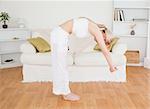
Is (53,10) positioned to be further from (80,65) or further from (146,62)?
(146,62)

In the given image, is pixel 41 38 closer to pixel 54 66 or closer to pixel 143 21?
pixel 54 66

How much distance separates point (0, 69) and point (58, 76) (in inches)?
94.2

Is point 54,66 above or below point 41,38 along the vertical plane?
below

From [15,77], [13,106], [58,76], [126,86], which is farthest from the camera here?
[15,77]

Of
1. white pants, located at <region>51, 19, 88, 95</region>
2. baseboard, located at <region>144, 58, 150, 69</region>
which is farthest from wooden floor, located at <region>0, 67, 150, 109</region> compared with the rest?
baseboard, located at <region>144, 58, 150, 69</region>

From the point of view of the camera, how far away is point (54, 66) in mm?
3658

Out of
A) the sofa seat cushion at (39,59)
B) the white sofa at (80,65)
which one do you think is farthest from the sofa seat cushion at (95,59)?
the sofa seat cushion at (39,59)

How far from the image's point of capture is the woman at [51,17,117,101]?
3.47 meters

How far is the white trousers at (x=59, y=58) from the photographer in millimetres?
3561

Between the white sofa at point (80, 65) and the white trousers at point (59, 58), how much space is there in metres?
0.79

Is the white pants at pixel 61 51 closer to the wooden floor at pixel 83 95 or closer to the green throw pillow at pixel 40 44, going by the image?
the wooden floor at pixel 83 95

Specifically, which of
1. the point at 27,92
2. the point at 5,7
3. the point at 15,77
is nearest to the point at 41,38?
the point at 15,77

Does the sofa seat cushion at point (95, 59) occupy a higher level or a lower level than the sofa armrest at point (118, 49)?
lower

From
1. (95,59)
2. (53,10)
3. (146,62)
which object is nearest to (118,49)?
(95,59)
